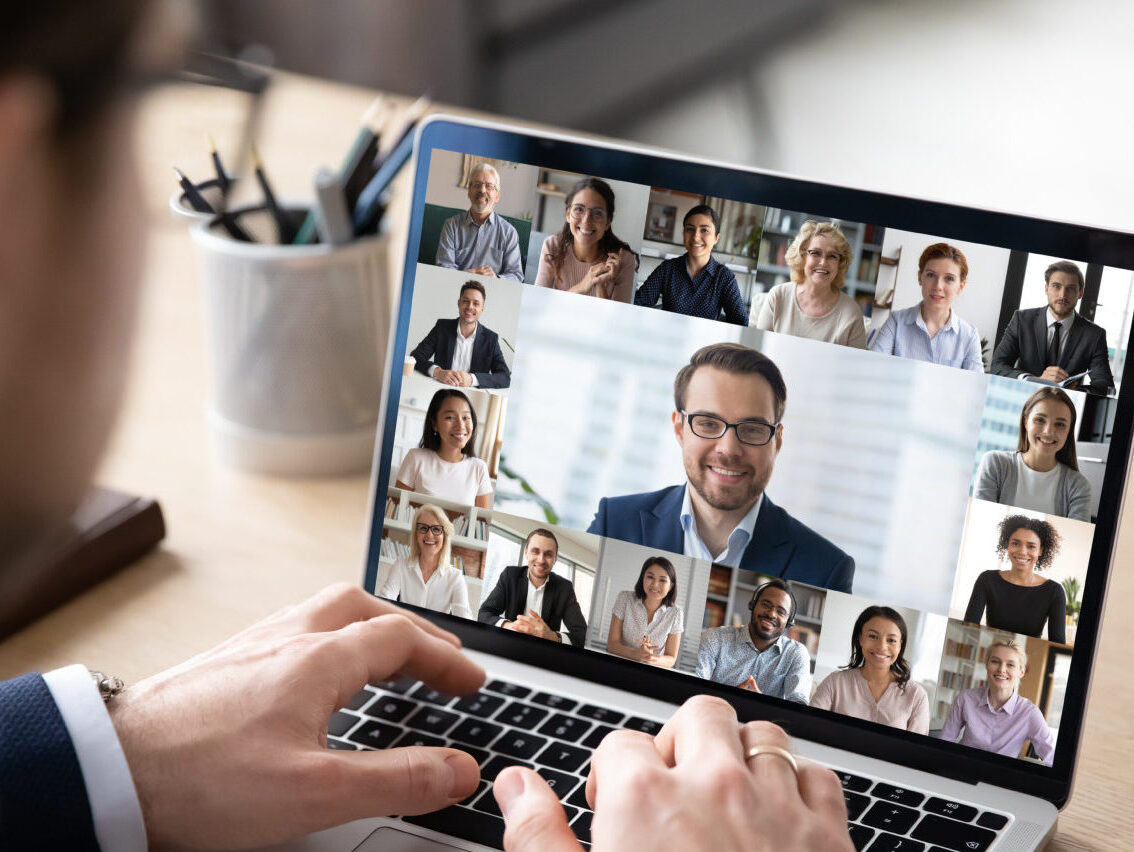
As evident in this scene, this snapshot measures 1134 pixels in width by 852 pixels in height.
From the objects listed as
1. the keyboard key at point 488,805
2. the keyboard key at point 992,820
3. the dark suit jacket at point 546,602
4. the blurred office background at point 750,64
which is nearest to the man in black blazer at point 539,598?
the dark suit jacket at point 546,602

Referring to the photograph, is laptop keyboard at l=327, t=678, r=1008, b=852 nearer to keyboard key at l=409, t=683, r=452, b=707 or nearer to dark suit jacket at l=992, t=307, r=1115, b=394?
keyboard key at l=409, t=683, r=452, b=707

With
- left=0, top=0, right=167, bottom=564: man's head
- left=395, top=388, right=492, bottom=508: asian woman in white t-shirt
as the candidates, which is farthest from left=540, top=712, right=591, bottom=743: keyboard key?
left=0, top=0, right=167, bottom=564: man's head

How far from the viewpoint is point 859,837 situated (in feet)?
1.57

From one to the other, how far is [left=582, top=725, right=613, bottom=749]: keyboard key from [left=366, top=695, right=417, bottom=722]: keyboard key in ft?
0.30

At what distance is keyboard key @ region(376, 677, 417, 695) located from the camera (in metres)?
0.56

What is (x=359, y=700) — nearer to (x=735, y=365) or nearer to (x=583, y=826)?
(x=583, y=826)

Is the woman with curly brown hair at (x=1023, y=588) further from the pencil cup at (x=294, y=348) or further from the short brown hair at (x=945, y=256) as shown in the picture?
the pencil cup at (x=294, y=348)

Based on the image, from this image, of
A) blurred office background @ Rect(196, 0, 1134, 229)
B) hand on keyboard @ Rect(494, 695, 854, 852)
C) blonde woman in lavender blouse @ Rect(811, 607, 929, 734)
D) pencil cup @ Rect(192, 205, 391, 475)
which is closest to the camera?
hand on keyboard @ Rect(494, 695, 854, 852)

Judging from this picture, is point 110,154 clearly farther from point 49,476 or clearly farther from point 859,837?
point 859,837

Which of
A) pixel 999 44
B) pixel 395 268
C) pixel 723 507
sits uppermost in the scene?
pixel 999 44

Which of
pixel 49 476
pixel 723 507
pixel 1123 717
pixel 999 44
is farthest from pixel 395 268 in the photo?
pixel 999 44

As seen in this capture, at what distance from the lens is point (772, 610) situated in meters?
0.53

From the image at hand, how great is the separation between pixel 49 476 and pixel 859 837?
56 cm

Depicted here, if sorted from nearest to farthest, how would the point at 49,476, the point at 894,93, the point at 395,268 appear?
the point at 49,476 → the point at 395,268 → the point at 894,93
